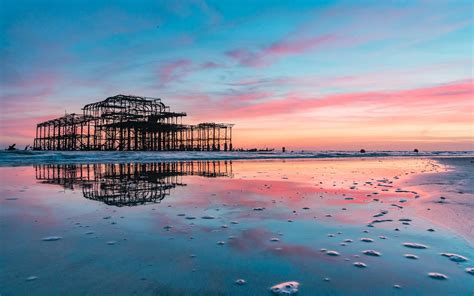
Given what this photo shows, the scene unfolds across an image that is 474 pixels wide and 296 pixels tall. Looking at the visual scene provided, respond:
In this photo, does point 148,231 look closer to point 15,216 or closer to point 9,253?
point 9,253

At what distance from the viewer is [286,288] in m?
2.42

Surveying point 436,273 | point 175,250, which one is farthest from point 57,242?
point 436,273

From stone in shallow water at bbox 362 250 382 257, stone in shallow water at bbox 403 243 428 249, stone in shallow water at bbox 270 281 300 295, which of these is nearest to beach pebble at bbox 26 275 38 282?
stone in shallow water at bbox 270 281 300 295

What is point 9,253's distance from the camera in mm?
3146

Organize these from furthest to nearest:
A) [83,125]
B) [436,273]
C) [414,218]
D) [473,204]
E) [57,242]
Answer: [83,125], [473,204], [414,218], [57,242], [436,273]

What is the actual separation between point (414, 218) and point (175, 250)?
3.61 meters

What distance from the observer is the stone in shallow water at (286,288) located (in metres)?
2.36

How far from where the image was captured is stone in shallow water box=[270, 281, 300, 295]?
236 cm

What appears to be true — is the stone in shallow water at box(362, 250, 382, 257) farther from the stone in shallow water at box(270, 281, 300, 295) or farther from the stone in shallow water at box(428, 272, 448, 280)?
the stone in shallow water at box(270, 281, 300, 295)

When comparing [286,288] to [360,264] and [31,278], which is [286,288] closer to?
[360,264]

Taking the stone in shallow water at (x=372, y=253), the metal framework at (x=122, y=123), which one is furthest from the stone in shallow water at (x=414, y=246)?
the metal framework at (x=122, y=123)

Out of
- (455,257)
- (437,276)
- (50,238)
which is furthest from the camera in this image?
(50,238)

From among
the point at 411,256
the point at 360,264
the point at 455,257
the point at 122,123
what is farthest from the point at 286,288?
the point at 122,123

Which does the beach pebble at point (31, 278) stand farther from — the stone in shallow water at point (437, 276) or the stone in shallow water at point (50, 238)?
the stone in shallow water at point (437, 276)
